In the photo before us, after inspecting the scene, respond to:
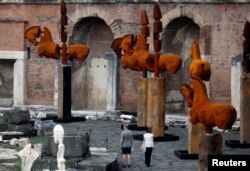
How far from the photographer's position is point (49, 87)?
3484 cm

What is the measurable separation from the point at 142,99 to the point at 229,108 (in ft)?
33.1

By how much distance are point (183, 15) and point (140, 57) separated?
4.52m

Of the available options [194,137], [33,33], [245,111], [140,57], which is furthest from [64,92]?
[194,137]

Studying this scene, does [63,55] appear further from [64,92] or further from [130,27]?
[130,27]

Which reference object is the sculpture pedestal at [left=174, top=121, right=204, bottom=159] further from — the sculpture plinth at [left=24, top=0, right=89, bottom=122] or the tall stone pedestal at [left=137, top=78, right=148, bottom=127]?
the sculpture plinth at [left=24, top=0, right=89, bottom=122]

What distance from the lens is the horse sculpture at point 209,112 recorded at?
60.3 ft

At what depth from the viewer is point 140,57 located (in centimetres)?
2800

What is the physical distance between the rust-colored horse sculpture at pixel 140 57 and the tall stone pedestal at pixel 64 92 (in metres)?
1.97

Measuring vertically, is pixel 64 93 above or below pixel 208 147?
above

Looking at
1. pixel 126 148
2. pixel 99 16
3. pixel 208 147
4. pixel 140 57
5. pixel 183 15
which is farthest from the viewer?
pixel 99 16

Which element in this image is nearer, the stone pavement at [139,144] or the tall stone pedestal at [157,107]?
the stone pavement at [139,144]

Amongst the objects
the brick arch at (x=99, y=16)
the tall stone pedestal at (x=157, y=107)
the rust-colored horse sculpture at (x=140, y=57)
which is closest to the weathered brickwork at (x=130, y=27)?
the brick arch at (x=99, y=16)

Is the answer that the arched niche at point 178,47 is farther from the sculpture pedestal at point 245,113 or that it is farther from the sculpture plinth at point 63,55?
the sculpture pedestal at point 245,113

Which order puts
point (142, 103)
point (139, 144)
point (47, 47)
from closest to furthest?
1. point (139, 144)
2. point (142, 103)
3. point (47, 47)
